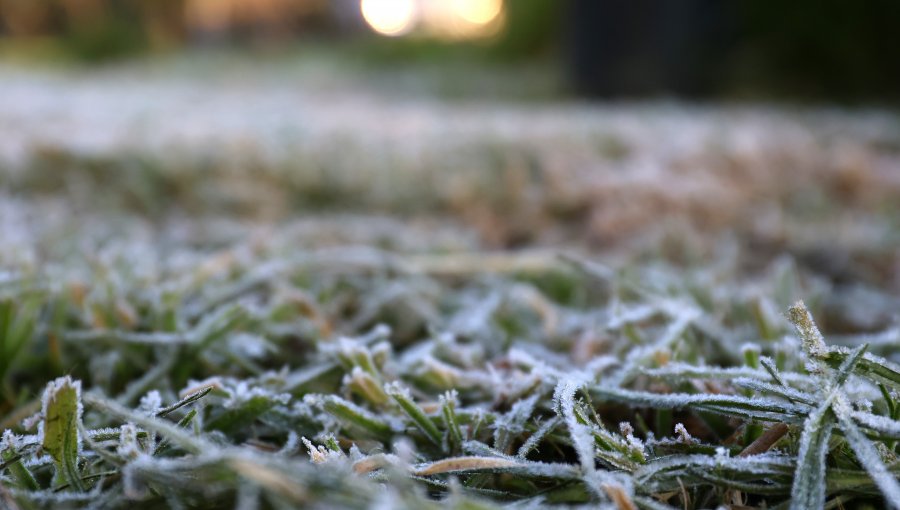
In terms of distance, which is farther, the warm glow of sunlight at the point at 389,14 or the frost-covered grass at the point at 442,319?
the warm glow of sunlight at the point at 389,14

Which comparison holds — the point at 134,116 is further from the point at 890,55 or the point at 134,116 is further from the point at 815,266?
the point at 890,55

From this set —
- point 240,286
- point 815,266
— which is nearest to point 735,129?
point 815,266

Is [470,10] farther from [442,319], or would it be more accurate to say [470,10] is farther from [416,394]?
[416,394]

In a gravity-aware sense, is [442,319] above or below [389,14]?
below

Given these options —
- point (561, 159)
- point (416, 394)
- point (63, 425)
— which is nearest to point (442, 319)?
point (416, 394)

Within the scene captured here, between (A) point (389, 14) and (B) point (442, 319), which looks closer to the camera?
(B) point (442, 319)

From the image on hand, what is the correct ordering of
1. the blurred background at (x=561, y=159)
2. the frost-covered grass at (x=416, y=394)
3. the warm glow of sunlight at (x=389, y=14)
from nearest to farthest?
the frost-covered grass at (x=416, y=394) → the blurred background at (x=561, y=159) → the warm glow of sunlight at (x=389, y=14)

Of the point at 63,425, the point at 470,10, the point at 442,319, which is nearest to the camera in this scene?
the point at 63,425

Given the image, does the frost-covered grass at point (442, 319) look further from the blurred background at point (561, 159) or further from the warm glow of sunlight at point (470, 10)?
the warm glow of sunlight at point (470, 10)

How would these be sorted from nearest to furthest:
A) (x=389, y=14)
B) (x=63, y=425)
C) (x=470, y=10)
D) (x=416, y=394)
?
(x=63, y=425)
(x=416, y=394)
(x=389, y=14)
(x=470, y=10)

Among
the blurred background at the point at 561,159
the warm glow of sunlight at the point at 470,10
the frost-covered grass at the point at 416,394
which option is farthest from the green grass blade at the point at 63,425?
the warm glow of sunlight at the point at 470,10
